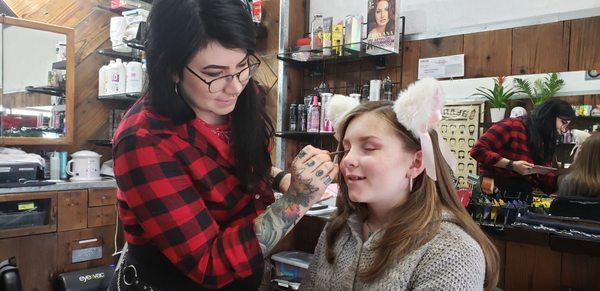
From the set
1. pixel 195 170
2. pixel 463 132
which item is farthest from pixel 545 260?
pixel 195 170

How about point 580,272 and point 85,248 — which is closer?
point 580,272

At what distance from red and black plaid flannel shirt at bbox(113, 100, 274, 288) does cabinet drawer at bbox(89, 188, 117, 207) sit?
7.72 feet

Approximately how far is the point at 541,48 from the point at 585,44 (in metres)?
0.19

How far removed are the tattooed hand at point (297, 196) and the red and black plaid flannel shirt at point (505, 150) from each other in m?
1.57

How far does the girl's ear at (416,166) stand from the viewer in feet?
3.83

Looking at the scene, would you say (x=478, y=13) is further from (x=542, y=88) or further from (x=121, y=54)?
(x=121, y=54)

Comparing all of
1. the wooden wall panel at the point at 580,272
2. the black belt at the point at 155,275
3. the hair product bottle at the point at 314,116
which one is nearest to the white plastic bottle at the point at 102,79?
the hair product bottle at the point at 314,116

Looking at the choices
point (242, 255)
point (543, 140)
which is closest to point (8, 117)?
point (242, 255)

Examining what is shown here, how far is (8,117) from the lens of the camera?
3160mm

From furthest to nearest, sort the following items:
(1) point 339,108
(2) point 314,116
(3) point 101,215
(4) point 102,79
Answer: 1. (4) point 102,79
2. (3) point 101,215
3. (2) point 314,116
4. (1) point 339,108

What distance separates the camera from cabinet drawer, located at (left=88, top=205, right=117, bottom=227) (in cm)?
312

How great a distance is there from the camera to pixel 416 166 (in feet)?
3.84

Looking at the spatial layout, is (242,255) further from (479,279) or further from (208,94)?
(479,279)

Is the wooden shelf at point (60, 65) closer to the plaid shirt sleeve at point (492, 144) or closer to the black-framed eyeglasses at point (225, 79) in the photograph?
the black-framed eyeglasses at point (225, 79)
